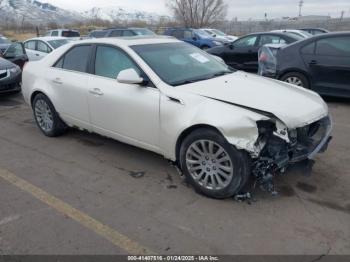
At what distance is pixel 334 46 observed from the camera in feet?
25.3

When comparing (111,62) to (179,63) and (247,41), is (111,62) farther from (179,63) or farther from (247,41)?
(247,41)

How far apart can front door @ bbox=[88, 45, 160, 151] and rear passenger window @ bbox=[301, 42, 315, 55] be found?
4915mm

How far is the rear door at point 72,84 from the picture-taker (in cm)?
513

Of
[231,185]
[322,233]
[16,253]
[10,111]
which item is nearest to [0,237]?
[16,253]

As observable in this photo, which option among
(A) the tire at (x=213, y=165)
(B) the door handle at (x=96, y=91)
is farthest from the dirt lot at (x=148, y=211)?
(B) the door handle at (x=96, y=91)

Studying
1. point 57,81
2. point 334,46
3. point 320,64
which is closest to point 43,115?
point 57,81

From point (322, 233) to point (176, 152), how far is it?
5.53 feet

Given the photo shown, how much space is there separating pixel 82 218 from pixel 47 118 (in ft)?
9.41

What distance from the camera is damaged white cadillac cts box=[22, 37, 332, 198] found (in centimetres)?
363

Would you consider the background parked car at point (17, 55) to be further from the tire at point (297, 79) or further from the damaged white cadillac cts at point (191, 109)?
the tire at point (297, 79)

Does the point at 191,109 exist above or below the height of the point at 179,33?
above

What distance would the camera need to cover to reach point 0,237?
329 centimetres

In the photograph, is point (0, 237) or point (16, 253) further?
point (0, 237)

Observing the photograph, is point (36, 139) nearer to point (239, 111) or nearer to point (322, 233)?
point (239, 111)
